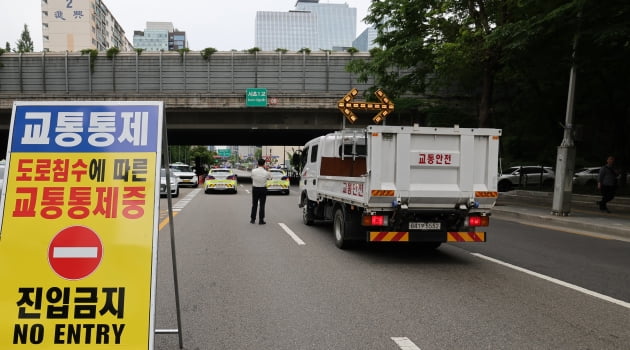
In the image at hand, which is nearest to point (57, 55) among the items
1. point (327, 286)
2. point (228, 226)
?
point (228, 226)

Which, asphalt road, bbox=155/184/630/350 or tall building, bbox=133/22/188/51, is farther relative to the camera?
tall building, bbox=133/22/188/51

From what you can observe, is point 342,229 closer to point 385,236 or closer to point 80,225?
point 385,236

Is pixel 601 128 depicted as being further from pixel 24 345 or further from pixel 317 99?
pixel 24 345

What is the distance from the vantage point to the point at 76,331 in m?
3.10

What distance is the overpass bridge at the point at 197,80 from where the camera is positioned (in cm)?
3312

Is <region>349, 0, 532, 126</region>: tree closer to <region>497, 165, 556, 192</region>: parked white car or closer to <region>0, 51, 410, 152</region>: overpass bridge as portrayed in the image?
<region>497, 165, 556, 192</region>: parked white car

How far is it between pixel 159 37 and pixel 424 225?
198 meters

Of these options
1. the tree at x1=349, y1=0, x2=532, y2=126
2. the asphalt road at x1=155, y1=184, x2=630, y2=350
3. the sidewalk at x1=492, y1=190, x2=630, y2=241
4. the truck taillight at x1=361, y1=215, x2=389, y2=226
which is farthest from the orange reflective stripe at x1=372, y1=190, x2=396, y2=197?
the tree at x1=349, y1=0, x2=532, y2=126

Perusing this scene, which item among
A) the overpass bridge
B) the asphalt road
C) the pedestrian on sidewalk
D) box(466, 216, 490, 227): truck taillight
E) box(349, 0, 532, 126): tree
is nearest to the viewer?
the asphalt road

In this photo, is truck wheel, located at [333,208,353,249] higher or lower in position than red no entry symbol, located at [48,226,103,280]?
lower

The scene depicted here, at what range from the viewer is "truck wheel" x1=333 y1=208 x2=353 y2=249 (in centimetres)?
806

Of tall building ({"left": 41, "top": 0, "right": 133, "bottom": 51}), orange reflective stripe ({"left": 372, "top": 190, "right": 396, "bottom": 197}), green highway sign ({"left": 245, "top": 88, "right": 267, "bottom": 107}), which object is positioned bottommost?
orange reflective stripe ({"left": 372, "top": 190, "right": 396, "bottom": 197})

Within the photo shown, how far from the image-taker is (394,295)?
545 cm

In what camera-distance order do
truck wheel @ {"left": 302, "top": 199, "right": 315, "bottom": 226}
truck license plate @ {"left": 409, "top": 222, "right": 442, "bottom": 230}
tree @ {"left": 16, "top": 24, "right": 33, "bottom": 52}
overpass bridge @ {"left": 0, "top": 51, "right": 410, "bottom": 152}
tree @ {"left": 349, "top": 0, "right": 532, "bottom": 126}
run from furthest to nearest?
tree @ {"left": 16, "top": 24, "right": 33, "bottom": 52} < overpass bridge @ {"left": 0, "top": 51, "right": 410, "bottom": 152} < tree @ {"left": 349, "top": 0, "right": 532, "bottom": 126} < truck wheel @ {"left": 302, "top": 199, "right": 315, "bottom": 226} < truck license plate @ {"left": 409, "top": 222, "right": 442, "bottom": 230}
